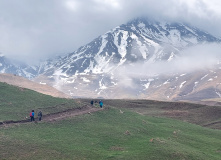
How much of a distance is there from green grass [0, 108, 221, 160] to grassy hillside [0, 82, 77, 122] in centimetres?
617

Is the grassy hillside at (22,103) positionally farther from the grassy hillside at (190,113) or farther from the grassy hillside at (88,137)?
the grassy hillside at (190,113)

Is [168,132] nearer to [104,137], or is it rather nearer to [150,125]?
[150,125]

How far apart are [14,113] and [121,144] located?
19559 millimetres

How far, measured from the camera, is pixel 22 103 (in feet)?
194

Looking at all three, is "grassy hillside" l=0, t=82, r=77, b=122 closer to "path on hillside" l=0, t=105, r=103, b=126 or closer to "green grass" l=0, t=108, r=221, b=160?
"path on hillside" l=0, t=105, r=103, b=126

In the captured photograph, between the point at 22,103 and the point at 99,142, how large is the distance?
22183 millimetres

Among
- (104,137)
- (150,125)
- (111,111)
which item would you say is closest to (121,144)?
(104,137)

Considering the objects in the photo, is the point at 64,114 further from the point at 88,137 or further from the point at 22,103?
the point at 88,137

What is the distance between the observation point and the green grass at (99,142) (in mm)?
36562

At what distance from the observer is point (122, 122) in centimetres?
5794

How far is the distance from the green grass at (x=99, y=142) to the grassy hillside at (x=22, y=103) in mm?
6174

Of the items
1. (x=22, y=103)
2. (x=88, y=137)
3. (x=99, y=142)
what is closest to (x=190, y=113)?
(x=22, y=103)

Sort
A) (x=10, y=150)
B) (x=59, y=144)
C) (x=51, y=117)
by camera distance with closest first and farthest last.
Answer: (x=10, y=150) < (x=59, y=144) < (x=51, y=117)

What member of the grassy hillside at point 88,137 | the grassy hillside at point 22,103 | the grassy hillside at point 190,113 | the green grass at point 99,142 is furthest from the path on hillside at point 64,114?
the grassy hillside at point 190,113
